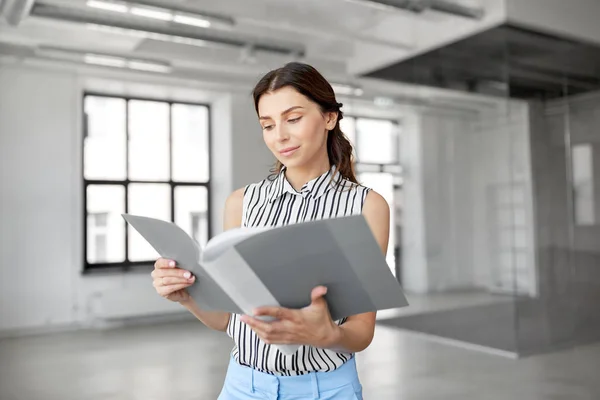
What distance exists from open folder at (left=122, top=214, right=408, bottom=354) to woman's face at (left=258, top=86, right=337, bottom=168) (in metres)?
0.28

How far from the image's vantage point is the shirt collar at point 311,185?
1170 mm

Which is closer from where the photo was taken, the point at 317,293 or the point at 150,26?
the point at 317,293

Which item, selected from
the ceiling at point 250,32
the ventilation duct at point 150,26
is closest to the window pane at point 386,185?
the ceiling at point 250,32

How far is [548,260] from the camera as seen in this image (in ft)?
19.5

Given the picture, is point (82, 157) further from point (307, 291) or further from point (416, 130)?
point (307, 291)

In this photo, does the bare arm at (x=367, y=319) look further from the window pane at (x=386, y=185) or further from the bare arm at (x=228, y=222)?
the window pane at (x=386, y=185)

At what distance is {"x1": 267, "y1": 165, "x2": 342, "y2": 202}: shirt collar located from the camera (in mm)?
1170

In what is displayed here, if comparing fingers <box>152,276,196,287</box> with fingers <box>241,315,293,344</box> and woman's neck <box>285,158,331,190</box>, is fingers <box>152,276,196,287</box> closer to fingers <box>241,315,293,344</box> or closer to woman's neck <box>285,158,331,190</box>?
fingers <box>241,315,293,344</box>

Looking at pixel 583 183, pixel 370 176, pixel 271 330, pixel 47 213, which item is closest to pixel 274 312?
pixel 271 330

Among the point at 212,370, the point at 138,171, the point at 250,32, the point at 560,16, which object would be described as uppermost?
the point at 250,32

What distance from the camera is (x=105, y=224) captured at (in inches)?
302

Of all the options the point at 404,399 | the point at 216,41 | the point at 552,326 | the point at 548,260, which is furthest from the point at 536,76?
the point at 404,399

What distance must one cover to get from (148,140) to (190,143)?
65cm

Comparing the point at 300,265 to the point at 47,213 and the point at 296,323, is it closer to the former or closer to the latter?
the point at 296,323
